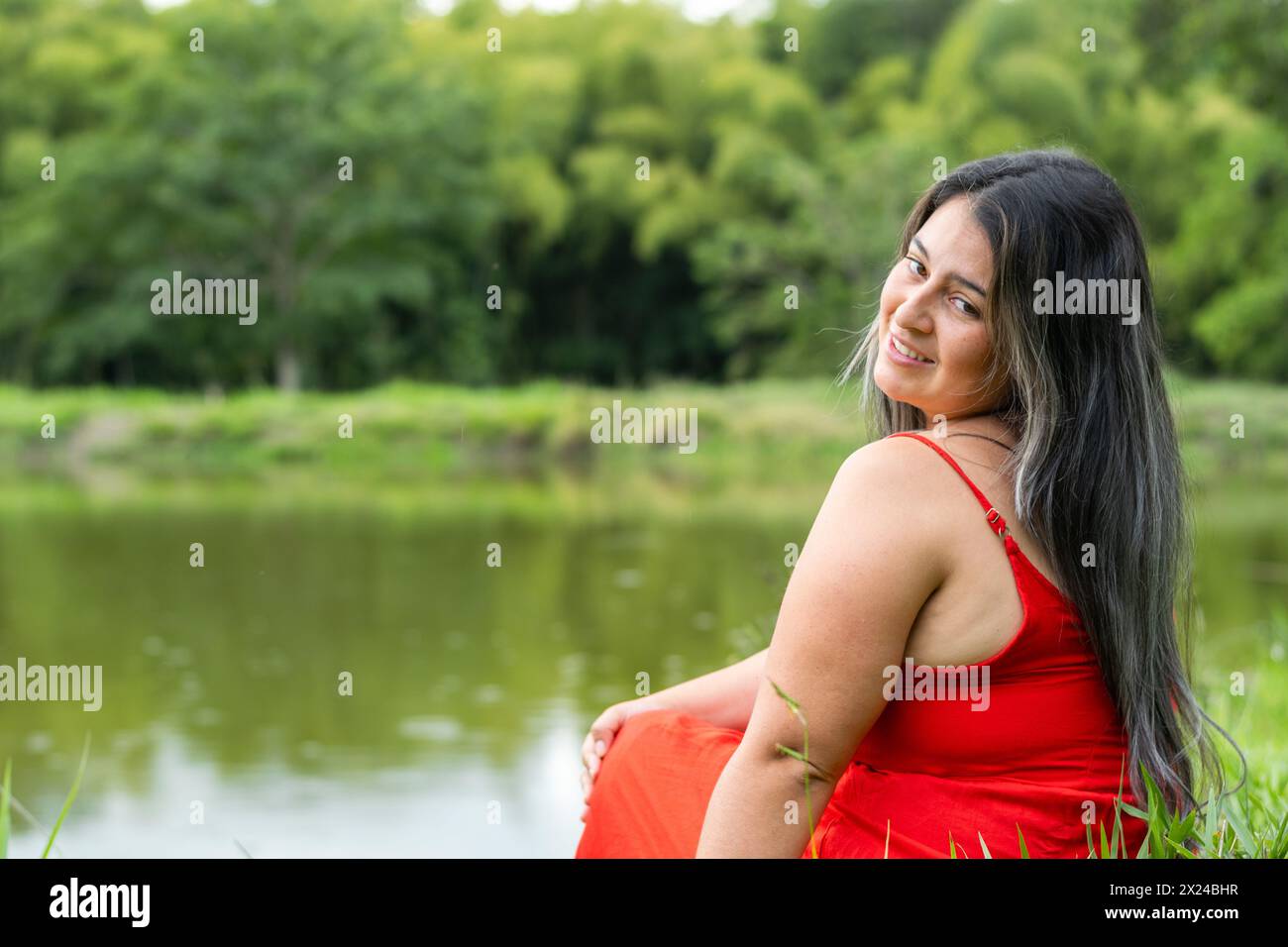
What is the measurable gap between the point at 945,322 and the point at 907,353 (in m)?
0.05

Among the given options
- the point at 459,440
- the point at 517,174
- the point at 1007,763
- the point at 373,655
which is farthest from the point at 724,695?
the point at 517,174

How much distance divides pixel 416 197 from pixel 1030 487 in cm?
2209

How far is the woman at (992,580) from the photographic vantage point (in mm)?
1080

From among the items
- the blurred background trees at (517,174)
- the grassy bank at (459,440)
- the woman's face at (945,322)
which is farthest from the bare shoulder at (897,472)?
the blurred background trees at (517,174)

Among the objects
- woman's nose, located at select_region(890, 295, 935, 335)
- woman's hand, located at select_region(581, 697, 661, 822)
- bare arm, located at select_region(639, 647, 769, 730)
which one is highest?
woman's nose, located at select_region(890, 295, 935, 335)

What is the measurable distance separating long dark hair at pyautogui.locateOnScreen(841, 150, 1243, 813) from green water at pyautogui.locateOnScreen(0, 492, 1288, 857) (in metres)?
1.42

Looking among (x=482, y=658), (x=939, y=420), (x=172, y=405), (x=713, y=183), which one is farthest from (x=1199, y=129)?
(x=939, y=420)

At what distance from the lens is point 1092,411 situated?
3.85 ft

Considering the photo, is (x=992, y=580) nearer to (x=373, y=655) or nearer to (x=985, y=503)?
(x=985, y=503)

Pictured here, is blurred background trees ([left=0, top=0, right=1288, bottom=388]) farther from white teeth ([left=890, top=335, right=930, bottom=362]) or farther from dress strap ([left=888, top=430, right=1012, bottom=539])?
dress strap ([left=888, top=430, right=1012, bottom=539])

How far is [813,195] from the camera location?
2050 cm

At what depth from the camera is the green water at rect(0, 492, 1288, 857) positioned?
13.5ft

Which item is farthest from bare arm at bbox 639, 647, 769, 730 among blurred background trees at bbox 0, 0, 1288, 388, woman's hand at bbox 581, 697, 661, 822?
blurred background trees at bbox 0, 0, 1288, 388
